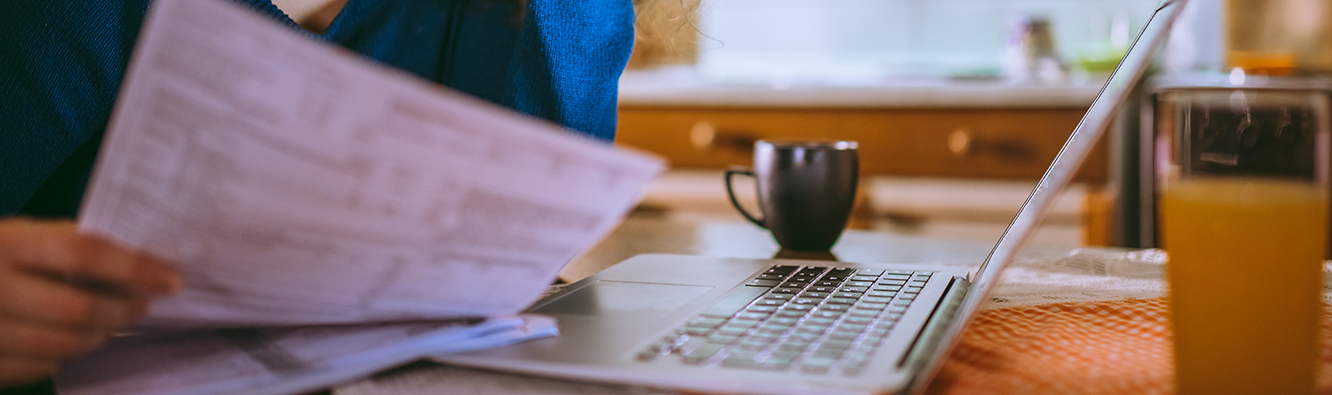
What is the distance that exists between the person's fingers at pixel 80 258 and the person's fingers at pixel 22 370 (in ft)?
0.12

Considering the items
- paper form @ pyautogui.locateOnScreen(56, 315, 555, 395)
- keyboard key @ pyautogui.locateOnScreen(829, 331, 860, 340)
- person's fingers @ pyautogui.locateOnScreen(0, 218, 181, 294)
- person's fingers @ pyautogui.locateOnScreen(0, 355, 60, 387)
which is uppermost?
person's fingers @ pyautogui.locateOnScreen(0, 218, 181, 294)

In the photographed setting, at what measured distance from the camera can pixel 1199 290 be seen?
0.34 m

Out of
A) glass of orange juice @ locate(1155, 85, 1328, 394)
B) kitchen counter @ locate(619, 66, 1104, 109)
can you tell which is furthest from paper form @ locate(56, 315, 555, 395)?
kitchen counter @ locate(619, 66, 1104, 109)

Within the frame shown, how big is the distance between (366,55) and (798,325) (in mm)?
576

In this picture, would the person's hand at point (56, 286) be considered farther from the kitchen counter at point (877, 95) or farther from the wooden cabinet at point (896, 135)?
the wooden cabinet at point (896, 135)

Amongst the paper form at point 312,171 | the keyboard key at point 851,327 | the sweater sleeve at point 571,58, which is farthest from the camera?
the sweater sleeve at point 571,58

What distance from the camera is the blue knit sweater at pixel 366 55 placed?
0.69 meters

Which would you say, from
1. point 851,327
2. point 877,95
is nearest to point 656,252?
point 851,327

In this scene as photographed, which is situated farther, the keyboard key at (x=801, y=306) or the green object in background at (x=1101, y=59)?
the green object in background at (x=1101, y=59)

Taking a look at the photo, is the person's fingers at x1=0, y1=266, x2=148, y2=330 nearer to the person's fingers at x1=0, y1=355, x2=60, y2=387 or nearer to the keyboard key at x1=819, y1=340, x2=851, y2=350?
the person's fingers at x1=0, y1=355, x2=60, y2=387

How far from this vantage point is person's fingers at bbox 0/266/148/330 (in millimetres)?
329

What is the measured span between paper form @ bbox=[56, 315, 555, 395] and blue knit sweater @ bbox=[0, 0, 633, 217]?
0.37 metres

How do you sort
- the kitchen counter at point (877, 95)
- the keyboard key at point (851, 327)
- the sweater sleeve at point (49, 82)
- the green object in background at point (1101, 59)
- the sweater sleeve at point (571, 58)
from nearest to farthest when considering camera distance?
1. the keyboard key at point (851, 327)
2. the sweater sleeve at point (49, 82)
3. the sweater sleeve at point (571, 58)
4. the kitchen counter at point (877, 95)
5. the green object in background at point (1101, 59)

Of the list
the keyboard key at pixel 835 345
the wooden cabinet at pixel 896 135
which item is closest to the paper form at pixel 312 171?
the keyboard key at pixel 835 345
